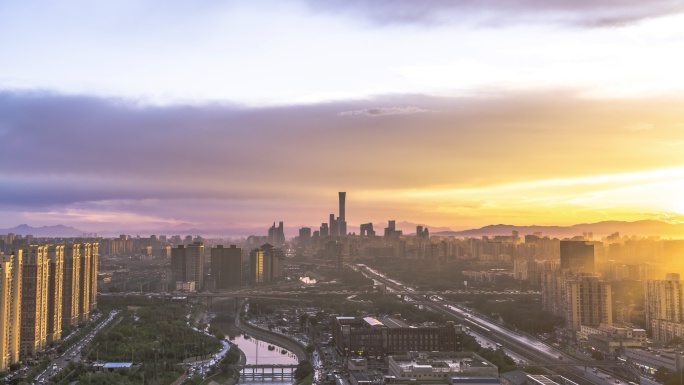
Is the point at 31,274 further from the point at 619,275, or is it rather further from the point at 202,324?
the point at 619,275

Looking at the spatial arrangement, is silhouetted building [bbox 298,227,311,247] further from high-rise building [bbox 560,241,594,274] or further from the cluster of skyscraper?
the cluster of skyscraper

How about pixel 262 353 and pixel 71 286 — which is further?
pixel 71 286

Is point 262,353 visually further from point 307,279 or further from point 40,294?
point 307,279

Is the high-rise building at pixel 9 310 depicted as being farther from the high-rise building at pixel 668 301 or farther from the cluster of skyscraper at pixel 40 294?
the high-rise building at pixel 668 301

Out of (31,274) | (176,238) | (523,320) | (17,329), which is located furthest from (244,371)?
(176,238)

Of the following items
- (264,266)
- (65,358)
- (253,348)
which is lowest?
(253,348)

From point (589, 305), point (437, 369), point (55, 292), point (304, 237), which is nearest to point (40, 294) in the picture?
point (55, 292)
